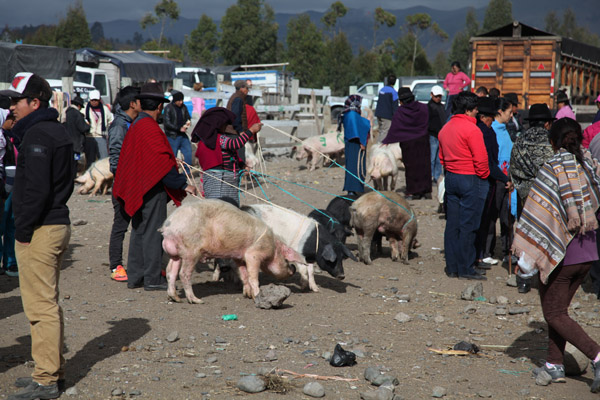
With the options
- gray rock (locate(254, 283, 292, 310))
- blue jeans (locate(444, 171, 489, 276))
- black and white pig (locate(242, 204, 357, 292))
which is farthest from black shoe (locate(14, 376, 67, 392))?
blue jeans (locate(444, 171, 489, 276))

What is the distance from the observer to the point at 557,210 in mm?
4395

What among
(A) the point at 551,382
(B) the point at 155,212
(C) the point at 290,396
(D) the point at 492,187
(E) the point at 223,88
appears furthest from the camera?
(E) the point at 223,88

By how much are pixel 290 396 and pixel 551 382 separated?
187 cm

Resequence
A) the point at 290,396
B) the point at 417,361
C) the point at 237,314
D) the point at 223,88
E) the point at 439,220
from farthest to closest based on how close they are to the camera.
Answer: the point at 223,88, the point at 439,220, the point at 237,314, the point at 417,361, the point at 290,396

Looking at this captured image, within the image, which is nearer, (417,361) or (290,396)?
(290,396)

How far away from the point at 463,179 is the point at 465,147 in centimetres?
36

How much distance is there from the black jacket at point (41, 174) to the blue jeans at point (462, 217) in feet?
15.0

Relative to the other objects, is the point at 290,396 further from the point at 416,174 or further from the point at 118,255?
the point at 416,174

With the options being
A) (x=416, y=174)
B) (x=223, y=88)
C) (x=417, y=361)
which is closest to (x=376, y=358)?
(x=417, y=361)

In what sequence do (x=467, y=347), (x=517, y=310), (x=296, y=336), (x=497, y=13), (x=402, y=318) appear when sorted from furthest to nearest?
→ (x=497, y=13)
(x=517, y=310)
(x=402, y=318)
(x=296, y=336)
(x=467, y=347)

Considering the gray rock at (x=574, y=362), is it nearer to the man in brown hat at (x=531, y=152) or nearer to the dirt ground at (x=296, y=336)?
the dirt ground at (x=296, y=336)

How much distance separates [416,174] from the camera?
1250 cm

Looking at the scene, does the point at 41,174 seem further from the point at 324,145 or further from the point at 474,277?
the point at 324,145

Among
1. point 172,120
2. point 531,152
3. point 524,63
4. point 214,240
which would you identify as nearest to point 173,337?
point 214,240
